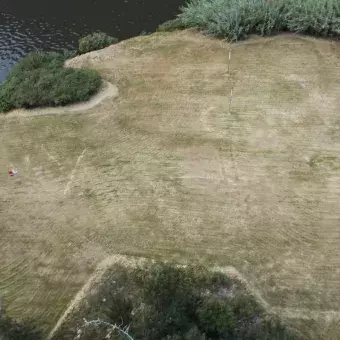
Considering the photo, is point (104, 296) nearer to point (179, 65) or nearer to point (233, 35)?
point (179, 65)

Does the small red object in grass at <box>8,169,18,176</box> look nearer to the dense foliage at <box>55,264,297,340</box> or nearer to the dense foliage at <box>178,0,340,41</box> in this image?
the dense foliage at <box>55,264,297,340</box>

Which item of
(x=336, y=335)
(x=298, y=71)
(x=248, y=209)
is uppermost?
(x=298, y=71)

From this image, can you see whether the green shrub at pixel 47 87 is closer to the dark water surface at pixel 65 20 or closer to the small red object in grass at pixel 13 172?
the dark water surface at pixel 65 20

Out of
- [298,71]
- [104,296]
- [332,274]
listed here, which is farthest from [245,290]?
[298,71]

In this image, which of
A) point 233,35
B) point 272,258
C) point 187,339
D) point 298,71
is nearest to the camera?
point 187,339

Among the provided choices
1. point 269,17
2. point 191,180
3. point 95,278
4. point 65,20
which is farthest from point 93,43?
point 95,278

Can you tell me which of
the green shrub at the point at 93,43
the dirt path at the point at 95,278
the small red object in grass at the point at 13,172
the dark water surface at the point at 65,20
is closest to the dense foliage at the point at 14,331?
the dirt path at the point at 95,278
